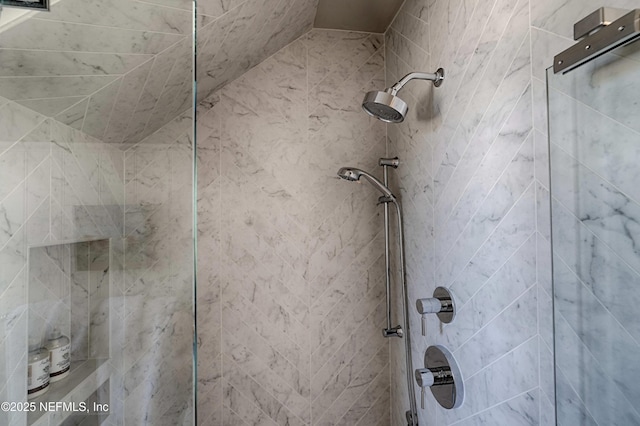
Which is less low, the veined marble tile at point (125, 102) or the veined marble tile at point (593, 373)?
the veined marble tile at point (125, 102)

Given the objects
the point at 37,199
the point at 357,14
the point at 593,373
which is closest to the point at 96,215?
the point at 37,199

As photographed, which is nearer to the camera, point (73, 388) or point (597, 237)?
point (597, 237)

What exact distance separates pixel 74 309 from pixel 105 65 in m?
0.48

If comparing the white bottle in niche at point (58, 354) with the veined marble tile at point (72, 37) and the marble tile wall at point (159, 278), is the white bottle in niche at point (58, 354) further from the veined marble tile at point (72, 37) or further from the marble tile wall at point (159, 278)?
the veined marble tile at point (72, 37)

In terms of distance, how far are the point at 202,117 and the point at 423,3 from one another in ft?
3.67

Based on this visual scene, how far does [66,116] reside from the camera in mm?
594

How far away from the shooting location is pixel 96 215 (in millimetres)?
655

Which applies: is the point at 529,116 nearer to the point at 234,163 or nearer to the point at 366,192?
the point at 366,192

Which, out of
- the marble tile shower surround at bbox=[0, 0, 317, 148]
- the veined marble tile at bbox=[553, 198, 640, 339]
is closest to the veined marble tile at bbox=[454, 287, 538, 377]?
the veined marble tile at bbox=[553, 198, 640, 339]

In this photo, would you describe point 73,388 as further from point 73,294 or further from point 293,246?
point 293,246

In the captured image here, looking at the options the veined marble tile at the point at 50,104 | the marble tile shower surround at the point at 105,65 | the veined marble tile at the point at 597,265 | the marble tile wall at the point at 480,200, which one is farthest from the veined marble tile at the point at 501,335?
the veined marble tile at the point at 50,104

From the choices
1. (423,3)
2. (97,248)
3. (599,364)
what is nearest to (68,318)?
(97,248)

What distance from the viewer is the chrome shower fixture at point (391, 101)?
3.32 ft

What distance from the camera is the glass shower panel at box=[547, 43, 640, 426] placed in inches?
17.7
